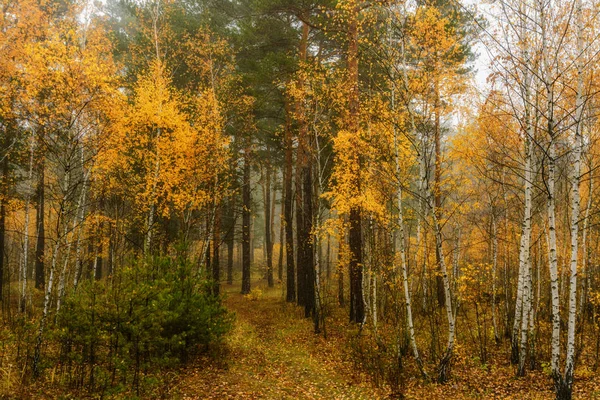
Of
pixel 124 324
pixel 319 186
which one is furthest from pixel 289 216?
pixel 124 324

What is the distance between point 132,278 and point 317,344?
649 cm

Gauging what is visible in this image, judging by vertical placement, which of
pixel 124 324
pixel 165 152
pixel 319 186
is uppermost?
pixel 165 152

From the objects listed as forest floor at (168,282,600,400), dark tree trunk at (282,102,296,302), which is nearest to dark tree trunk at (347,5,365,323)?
forest floor at (168,282,600,400)

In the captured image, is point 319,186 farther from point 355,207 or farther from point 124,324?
point 124,324

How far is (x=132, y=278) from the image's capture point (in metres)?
7.47

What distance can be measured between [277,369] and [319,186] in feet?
20.2

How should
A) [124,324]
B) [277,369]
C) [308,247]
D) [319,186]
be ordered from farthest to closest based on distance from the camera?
1. [308,247]
2. [319,186]
3. [277,369]
4. [124,324]

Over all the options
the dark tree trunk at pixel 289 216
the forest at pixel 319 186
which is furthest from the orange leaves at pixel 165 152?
the dark tree trunk at pixel 289 216

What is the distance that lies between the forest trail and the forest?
8cm

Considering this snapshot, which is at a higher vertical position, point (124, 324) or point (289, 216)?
point (289, 216)

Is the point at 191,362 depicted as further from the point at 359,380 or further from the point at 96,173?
the point at 96,173

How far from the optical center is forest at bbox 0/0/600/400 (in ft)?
22.5

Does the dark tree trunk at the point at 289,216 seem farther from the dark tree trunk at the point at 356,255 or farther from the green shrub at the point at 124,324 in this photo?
the green shrub at the point at 124,324

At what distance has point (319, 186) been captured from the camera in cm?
1258
